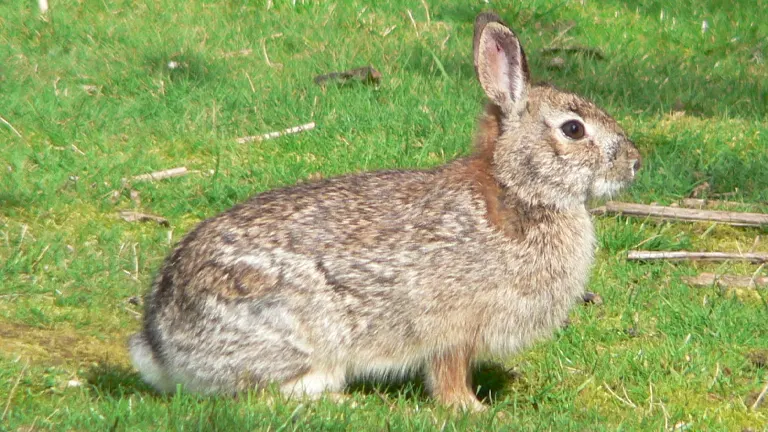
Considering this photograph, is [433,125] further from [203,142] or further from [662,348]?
[662,348]

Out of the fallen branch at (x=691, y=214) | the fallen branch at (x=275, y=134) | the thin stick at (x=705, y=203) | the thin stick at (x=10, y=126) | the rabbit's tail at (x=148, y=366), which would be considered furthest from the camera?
the fallen branch at (x=275, y=134)

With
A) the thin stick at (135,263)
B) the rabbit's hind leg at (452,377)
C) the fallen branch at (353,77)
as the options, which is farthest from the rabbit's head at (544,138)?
the fallen branch at (353,77)

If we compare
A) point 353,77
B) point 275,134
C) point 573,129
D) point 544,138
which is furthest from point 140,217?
A: point 573,129

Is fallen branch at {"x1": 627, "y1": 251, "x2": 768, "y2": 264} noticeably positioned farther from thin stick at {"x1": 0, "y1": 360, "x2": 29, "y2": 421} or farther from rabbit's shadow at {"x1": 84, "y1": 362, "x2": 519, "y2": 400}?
thin stick at {"x1": 0, "y1": 360, "x2": 29, "y2": 421}

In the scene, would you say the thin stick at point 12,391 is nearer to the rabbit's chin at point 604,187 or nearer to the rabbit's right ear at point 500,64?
the rabbit's right ear at point 500,64

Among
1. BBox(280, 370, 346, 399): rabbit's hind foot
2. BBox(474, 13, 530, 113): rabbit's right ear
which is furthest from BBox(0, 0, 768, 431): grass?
BBox(474, 13, 530, 113): rabbit's right ear

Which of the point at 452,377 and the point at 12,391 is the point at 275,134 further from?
the point at 12,391
